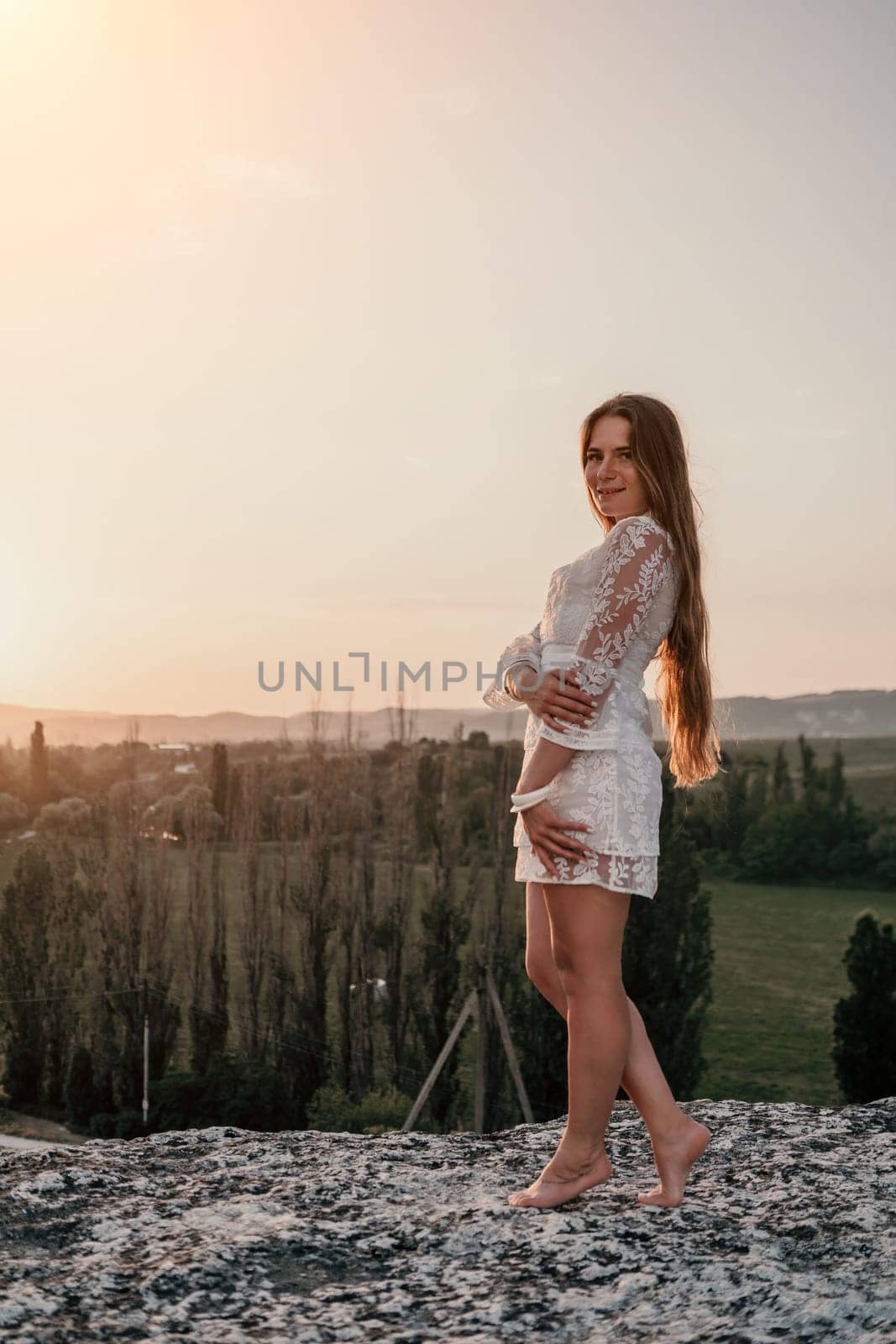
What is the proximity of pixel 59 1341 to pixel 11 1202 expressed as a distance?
69 centimetres

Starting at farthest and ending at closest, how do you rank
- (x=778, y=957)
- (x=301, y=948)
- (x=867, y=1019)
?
(x=778, y=957) < (x=301, y=948) < (x=867, y=1019)

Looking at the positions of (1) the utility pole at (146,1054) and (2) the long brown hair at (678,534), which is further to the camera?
(1) the utility pole at (146,1054)

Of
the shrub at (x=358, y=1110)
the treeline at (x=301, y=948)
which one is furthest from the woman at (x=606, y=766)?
the treeline at (x=301, y=948)

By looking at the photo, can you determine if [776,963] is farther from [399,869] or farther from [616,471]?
[616,471]

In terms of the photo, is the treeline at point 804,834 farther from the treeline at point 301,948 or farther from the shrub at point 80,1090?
the shrub at point 80,1090

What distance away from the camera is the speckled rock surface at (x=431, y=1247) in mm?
1687

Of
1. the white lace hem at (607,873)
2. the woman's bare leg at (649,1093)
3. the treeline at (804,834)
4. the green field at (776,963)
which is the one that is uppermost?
the white lace hem at (607,873)

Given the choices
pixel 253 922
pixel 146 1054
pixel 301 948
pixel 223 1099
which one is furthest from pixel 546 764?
pixel 253 922

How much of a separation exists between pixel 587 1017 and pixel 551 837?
0.37 m

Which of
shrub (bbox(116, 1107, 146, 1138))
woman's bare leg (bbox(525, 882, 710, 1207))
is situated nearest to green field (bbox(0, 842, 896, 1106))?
shrub (bbox(116, 1107, 146, 1138))

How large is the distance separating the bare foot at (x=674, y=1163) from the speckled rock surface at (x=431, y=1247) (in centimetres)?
5

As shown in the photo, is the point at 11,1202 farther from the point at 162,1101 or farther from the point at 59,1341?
the point at 162,1101

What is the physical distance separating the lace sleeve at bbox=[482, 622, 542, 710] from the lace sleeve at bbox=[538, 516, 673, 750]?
130 mm

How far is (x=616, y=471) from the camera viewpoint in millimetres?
2432
